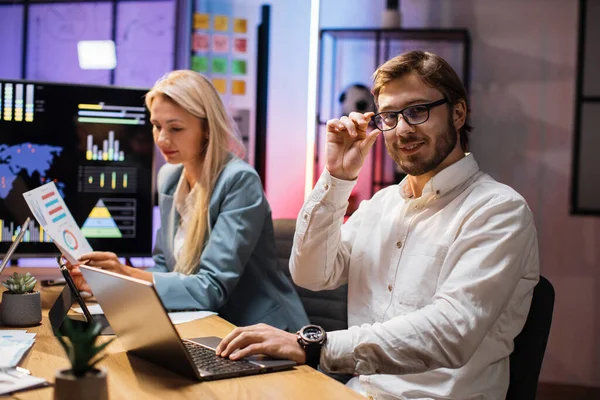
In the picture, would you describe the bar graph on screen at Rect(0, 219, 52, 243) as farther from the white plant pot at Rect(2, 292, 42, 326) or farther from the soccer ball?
the soccer ball

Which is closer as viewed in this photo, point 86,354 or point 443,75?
point 86,354

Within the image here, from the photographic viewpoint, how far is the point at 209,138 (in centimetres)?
233

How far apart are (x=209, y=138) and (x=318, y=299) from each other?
0.63 metres

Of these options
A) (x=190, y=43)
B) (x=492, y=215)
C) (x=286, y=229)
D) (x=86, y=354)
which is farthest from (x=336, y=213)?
(x=190, y=43)

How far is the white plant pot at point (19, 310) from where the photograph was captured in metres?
1.69

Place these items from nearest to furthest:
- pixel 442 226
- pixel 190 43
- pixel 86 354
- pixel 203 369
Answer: pixel 86 354, pixel 203 369, pixel 442 226, pixel 190 43

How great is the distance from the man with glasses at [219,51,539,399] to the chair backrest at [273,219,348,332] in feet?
0.92

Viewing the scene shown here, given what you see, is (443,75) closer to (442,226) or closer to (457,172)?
(457,172)

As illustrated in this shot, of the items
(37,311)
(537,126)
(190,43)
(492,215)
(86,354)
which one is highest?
(190,43)

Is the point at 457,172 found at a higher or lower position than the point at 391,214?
higher

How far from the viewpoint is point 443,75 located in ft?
5.72

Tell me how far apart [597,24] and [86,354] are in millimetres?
3715

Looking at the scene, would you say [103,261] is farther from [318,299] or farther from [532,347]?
[532,347]

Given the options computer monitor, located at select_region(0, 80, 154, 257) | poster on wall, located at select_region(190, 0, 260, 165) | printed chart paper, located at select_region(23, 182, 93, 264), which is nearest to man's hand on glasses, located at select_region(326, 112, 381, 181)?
printed chart paper, located at select_region(23, 182, 93, 264)
